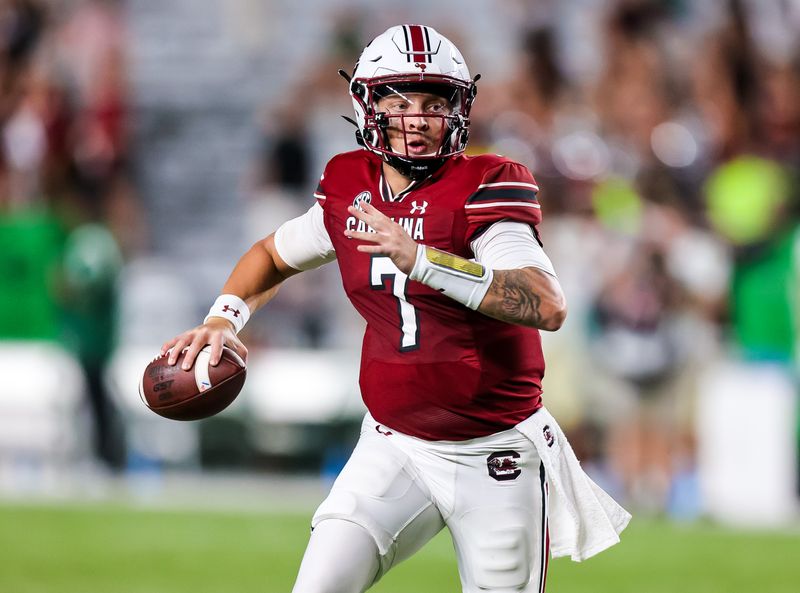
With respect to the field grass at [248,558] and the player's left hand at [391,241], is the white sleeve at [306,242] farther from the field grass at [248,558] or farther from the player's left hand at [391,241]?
the field grass at [248,558]

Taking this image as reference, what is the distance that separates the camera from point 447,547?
754 cm

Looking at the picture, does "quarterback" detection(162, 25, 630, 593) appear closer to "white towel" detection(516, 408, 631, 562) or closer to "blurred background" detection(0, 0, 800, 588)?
"white towel" detection(516, 408, 631, 562)

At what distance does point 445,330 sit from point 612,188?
5370mm

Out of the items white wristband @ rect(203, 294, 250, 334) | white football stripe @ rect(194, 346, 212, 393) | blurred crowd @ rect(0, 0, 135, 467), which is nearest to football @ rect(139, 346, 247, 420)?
white football stripe @ rect(194, 346, 212, 393)

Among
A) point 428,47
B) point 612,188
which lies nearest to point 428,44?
point 428,47

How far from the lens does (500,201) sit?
3438 mm

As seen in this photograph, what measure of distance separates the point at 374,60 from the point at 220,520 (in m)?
4.75

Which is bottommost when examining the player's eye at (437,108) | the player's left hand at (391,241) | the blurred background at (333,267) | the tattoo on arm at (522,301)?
the blurred background at (333,267)

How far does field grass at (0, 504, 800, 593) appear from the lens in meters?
6.25

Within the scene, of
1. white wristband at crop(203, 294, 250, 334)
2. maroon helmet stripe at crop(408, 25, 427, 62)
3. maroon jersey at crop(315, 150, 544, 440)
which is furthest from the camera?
white wristband at crop(203, 294, 250, 334)

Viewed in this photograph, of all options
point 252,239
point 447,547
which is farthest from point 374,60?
point 252,239

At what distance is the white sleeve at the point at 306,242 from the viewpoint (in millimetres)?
3863

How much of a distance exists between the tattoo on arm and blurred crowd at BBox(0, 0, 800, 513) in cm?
507

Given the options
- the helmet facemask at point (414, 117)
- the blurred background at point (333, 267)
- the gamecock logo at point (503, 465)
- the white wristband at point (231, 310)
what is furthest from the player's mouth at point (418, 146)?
the blurred background at point (333, 267)
